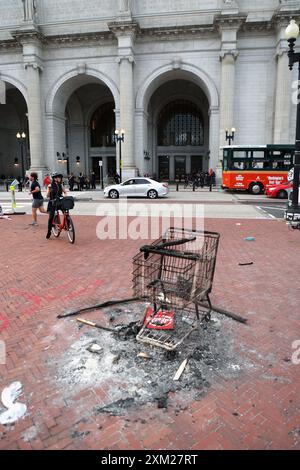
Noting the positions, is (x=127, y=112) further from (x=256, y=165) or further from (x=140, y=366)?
(x=140, y=366)

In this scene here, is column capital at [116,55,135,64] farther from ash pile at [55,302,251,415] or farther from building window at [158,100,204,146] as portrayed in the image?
ash pile at [55,302,251,415]

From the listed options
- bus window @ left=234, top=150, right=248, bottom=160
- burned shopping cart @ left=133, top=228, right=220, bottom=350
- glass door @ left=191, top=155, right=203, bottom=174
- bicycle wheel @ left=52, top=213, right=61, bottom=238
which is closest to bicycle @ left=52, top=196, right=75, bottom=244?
bicycle wheel @ left=52, top=213, right=61, bottom=238

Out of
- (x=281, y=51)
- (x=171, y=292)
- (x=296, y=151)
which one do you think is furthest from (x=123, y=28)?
(x=171, y=292)

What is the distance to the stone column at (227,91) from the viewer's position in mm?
32500

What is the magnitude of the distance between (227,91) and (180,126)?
18.6m

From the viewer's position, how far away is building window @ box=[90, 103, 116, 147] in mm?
48875

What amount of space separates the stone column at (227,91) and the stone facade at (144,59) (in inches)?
3.5

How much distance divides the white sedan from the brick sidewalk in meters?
16.6

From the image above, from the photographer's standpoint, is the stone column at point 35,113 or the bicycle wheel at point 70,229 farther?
the stone column at point 35,113

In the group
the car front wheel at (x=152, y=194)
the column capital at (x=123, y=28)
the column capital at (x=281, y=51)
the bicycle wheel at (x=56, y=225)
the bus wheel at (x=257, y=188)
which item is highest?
the column capital at (x=123, y=28)

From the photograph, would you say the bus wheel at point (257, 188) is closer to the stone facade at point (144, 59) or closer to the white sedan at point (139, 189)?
the white sedan at point (139, 189)

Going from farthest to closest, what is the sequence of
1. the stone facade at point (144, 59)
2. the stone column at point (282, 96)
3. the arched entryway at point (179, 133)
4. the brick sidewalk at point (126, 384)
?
the arched entryway at point (179, 133) < the stone facade at point (144, 59) < the stone column at point (282, 96) < the brick sidewalk at point (126, 384)

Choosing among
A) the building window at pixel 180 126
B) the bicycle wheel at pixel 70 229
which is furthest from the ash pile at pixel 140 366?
the building window at pixel 180 126

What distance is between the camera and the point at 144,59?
3488 centimetres
